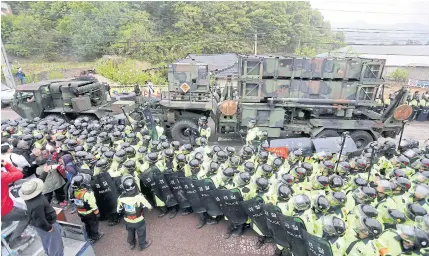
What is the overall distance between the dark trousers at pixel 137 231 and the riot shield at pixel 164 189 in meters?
0.85

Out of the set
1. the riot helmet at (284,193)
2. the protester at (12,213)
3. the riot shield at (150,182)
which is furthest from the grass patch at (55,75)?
the riot helmet at (284,193)

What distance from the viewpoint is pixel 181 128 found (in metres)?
9.04

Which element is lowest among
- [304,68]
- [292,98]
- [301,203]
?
[301,203]

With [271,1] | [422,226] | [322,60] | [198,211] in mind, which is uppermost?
[271,1]

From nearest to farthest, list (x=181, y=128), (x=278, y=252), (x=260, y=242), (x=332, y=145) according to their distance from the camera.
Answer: (x=278, y=252) < (x=260, y=242) < (x=332, y=145) < (x=181, y=128)

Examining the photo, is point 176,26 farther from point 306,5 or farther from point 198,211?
point 198,211

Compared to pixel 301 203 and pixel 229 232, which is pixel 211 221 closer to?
pixel 229 232

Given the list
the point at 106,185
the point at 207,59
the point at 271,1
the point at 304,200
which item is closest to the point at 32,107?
the point at 106,185

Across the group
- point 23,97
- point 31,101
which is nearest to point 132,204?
point 31,101

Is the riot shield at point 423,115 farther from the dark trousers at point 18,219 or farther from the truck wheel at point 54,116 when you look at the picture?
the truck wheel at point 54,116

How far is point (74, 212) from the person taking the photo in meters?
5.92

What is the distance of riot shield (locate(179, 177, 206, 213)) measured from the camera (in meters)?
5.15

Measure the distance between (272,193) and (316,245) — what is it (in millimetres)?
1073

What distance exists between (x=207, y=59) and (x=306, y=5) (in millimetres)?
25692
